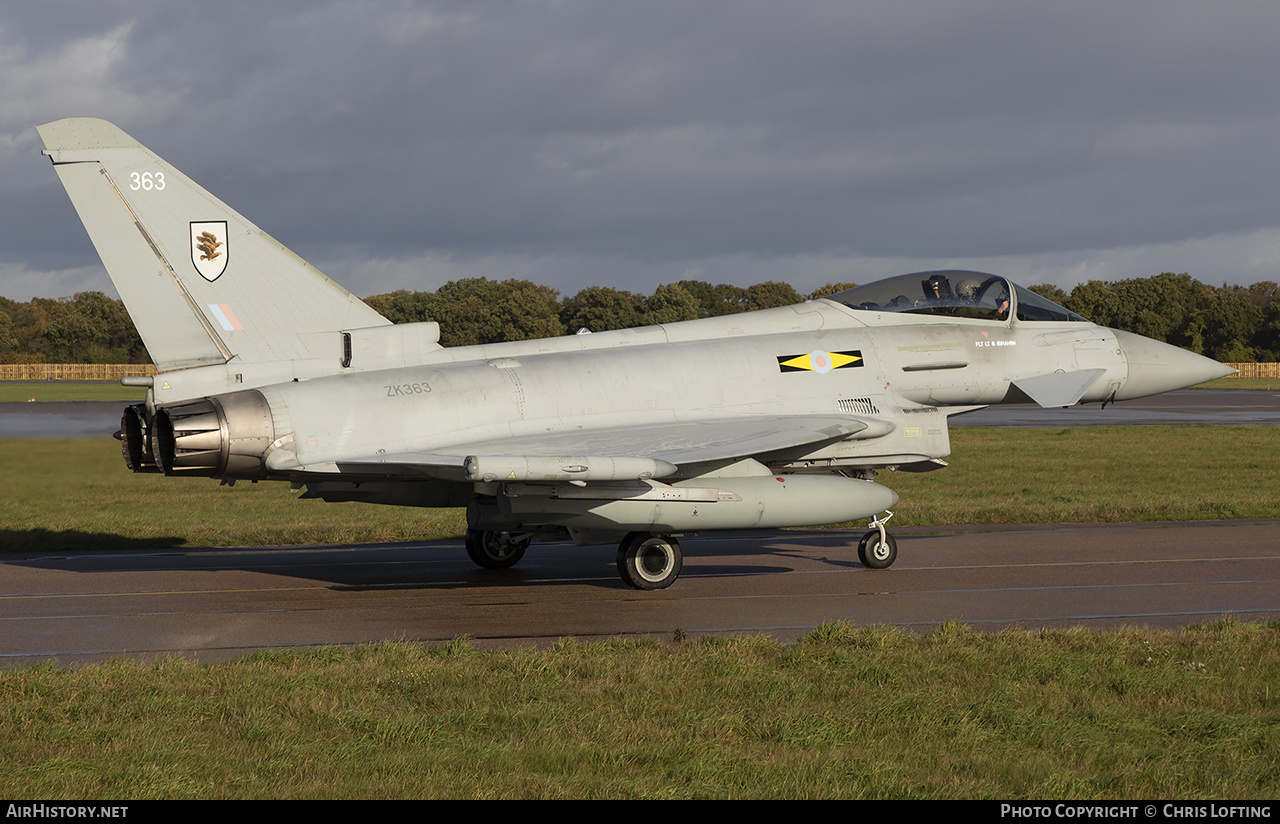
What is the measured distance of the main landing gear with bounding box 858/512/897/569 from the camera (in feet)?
46.9

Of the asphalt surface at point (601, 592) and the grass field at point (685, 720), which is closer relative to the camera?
the grass field at point (685, 720)

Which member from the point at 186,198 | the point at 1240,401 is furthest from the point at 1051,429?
the point at 186,198

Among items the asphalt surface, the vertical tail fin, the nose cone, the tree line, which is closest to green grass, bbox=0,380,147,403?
the tree line

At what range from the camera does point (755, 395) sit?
13.9 m

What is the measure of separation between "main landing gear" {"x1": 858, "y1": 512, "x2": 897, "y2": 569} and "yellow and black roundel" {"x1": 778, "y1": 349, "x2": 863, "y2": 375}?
6.75 feet

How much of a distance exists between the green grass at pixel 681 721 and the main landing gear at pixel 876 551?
15.1ft

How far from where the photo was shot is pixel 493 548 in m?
14.9

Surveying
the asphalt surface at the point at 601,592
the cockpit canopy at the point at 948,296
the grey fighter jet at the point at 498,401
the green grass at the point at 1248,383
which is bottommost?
the asphalt surface at the point at 601,592

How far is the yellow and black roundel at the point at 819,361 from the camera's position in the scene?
46.3 feet

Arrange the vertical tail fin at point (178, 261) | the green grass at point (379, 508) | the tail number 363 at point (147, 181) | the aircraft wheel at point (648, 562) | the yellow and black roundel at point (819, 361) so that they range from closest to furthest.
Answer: the vertical tail fin at point (178, 261) < the tail number 363 at point (147, 181) < the aircraft wheel at point (648, 562) < the yellow and black roundel at point (819, 361) < the green grass at point (379, 508)

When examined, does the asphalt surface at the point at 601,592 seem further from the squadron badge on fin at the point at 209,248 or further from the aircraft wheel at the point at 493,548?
the squadron badge on fin at the point at 209,248

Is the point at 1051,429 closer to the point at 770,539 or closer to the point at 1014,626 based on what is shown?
the point at 770,539

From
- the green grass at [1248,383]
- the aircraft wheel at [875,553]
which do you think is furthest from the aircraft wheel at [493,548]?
the green grass at [1248,383]

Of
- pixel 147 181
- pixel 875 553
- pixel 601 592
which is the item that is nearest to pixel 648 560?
pixel 601 592
